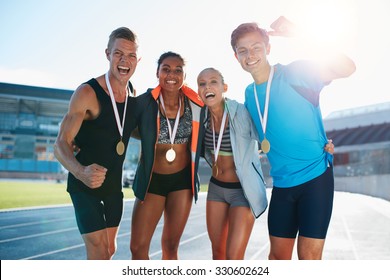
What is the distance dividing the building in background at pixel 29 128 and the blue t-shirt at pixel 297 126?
143 ft

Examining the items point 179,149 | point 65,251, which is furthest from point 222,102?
point 65,251

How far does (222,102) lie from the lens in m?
3.93

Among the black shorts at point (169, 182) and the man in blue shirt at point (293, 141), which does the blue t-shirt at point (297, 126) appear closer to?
the man in blue shirt at point (293, 141)

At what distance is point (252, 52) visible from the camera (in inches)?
131

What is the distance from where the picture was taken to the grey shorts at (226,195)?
3.76m

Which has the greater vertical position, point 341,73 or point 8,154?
point 341,73

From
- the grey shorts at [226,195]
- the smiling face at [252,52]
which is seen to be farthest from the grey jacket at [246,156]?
the smiling face at [252,52]

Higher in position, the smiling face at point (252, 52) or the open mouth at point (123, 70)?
the smiling face at point (252, 52)

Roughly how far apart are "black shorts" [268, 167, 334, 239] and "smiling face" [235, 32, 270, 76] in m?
1.07

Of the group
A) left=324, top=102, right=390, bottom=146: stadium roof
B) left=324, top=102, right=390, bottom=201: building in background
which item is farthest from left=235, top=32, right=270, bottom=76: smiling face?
left=324, top=102, right=390, bottom=146: stadium roof

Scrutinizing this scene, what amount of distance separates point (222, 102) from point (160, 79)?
2.21 feet

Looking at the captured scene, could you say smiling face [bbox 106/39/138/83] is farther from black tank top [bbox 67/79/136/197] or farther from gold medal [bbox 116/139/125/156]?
gold medal [bbox 116/139/125/156]

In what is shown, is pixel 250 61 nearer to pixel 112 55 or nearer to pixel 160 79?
pixel 160 79

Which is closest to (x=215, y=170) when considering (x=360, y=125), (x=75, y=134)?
(x=75, y=134)
